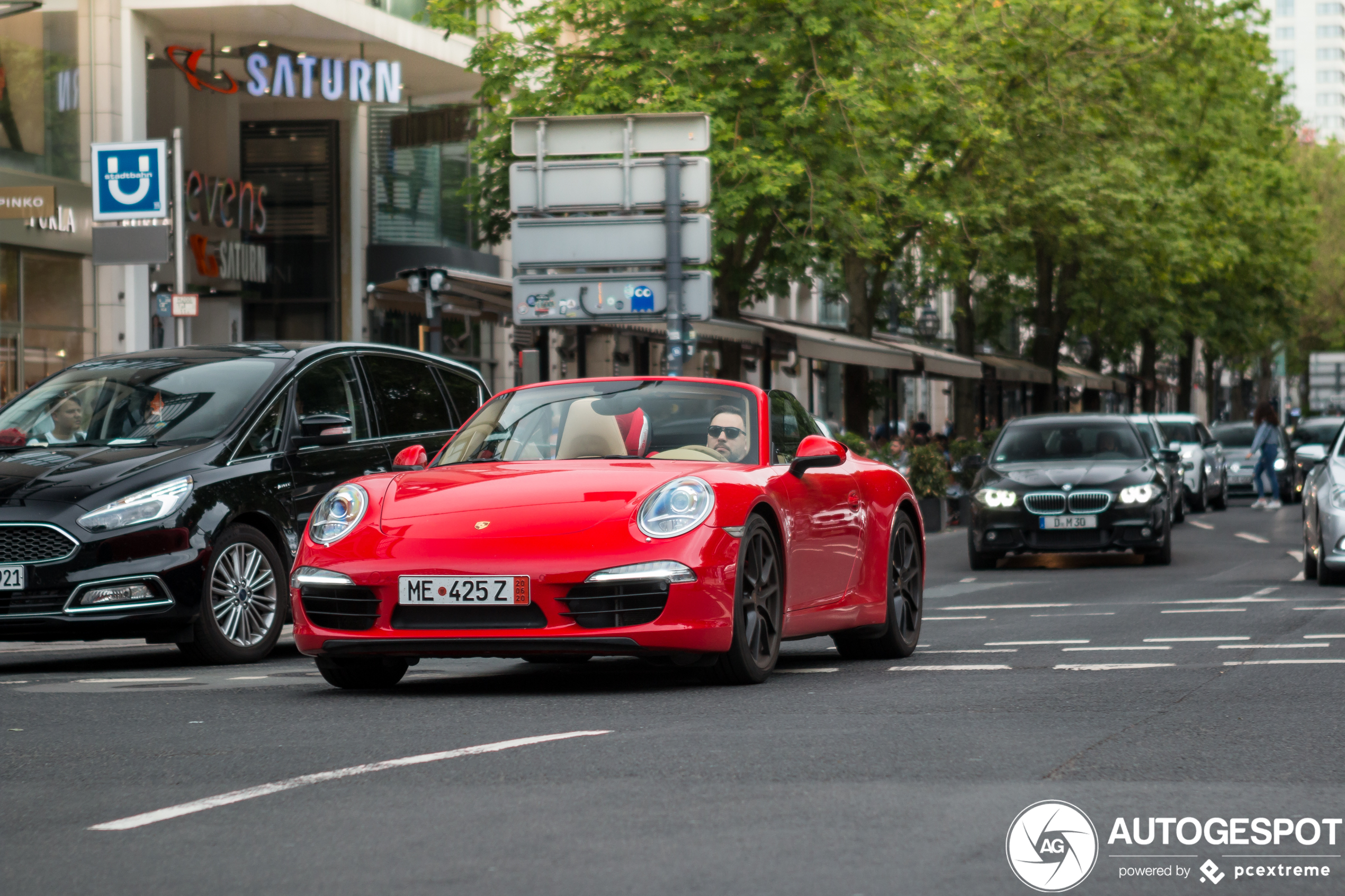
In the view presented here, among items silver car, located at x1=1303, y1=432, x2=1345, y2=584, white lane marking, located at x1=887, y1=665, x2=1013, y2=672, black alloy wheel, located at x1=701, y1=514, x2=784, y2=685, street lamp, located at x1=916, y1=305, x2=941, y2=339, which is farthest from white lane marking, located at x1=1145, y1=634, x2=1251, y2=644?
street lamp, located at x1=916, y1=305, x2=941, y2=339

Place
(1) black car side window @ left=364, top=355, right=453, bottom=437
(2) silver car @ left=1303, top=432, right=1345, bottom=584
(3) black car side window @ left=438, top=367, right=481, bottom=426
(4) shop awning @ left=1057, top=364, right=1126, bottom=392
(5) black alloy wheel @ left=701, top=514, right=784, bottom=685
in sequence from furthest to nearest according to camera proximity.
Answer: (4) shop awning @ left=1057, top=364, right=1126, bottom=392 < (2) silver car @ left=1303, top=432, right=1345, bottom=584 < (3) black car side window @ left=438, top=367, right=481, bottom=426 < (1) black car side window @ left=364, top=355, right=453, bottom=437 < (5) black alloy wheel @ left=701, top=514, right=784, bottom=685

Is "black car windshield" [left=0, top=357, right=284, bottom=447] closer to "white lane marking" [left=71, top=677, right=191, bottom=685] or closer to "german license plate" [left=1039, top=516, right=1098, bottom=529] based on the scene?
"white lane marking" [left=71, top=677, right=191, bottom=685]

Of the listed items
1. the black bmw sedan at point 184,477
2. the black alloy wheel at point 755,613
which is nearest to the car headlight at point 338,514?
the black bmw sedan at point 184,477

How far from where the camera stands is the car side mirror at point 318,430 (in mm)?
10867

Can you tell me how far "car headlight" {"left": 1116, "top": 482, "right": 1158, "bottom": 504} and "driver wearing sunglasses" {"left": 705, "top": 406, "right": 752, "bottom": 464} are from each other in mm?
10529

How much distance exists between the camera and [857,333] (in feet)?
116

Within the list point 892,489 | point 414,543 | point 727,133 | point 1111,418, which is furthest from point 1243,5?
point 414,543

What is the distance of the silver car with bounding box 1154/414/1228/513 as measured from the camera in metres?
33.3

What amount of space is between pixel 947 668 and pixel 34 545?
14.5 ft

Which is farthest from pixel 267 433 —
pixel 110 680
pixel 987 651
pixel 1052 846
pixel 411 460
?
pixel 1052 846

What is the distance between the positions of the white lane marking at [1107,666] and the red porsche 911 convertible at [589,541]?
1113 millimetres

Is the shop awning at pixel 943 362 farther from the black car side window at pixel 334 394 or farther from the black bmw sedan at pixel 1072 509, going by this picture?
the black car side window at pixel 334 394

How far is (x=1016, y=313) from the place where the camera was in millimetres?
50719

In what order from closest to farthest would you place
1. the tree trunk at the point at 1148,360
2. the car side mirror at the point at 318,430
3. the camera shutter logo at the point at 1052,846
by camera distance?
the camera shutter logo at the point at 1052,846 < the car side mirror at the point at 318,430 < the tree trunk at the point at 1148,360
